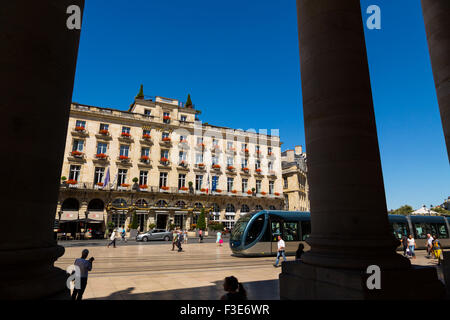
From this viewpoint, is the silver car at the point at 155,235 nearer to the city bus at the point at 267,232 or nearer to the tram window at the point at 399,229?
the city bus at the point at 267,232

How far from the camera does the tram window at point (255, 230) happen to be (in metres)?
17.0

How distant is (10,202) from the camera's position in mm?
2605

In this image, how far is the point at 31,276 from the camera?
2709mm

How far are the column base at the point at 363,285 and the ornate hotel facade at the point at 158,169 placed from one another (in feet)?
120

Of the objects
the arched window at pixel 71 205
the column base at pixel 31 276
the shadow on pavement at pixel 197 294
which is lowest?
the shadow on pavement at pixel 197 294

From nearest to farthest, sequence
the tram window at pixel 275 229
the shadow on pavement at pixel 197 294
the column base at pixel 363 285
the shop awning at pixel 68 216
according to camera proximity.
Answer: the column base at pixel 363 285 → the shadow on pavement at pixel 197 294 → the tram window at pixel 275 229 → the shop awning at pixel 68 216

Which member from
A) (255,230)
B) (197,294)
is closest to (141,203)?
(255,230)

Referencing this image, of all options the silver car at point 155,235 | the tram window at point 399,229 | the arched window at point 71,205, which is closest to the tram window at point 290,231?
the tram window at point 399,229

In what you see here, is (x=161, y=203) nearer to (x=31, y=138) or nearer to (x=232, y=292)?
(x=232, y=292)

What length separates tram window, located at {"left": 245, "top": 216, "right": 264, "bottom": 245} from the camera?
55.8 feet
